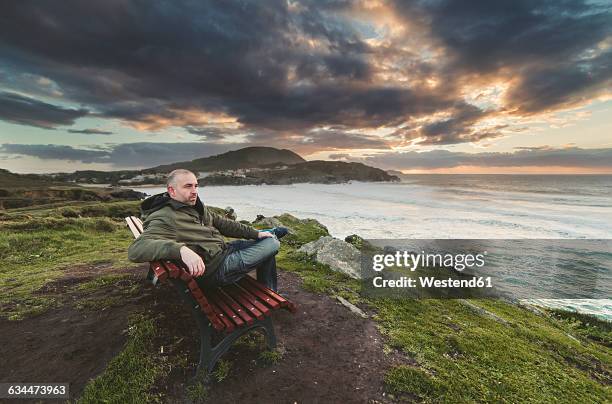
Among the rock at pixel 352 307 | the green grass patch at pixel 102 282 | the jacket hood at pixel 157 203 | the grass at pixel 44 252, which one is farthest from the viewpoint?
the green grass patch at pixel 102 282

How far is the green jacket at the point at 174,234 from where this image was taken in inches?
126

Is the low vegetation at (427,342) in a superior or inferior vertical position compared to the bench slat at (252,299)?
inferior

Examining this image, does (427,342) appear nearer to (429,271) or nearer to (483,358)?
(483,358)

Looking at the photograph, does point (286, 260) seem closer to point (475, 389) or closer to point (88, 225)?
point (475, 389)

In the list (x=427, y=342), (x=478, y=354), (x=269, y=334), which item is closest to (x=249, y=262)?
(x=269, y=334)

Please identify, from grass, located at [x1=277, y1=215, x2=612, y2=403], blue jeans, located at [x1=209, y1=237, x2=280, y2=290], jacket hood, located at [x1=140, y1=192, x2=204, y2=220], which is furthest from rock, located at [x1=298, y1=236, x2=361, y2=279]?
jacket hood, located at [x1=140, y1=192, x2=204, y2=220]

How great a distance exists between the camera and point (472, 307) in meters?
6.90

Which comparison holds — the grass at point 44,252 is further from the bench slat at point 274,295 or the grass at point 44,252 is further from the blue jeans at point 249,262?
the bench slat at point 274,295

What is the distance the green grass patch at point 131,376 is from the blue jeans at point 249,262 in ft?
3.97

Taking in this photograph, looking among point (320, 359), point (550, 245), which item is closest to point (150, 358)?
point (320, 359)

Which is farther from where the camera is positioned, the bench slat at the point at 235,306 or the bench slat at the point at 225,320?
the bench slat at the point at 235,306

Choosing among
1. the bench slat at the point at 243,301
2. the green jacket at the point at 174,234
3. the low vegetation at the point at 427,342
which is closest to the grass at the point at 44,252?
the low vegetation at the point at 427,342

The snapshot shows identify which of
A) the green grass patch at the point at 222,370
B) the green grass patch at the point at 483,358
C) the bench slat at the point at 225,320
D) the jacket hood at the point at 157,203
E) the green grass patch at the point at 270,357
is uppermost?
the jacket hood at the point at 157,203

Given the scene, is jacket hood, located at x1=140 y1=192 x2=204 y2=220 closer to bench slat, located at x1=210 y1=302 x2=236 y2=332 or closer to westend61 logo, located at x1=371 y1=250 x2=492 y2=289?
bench slat, located at x1=210 y1=302 x2=236 y2=332
